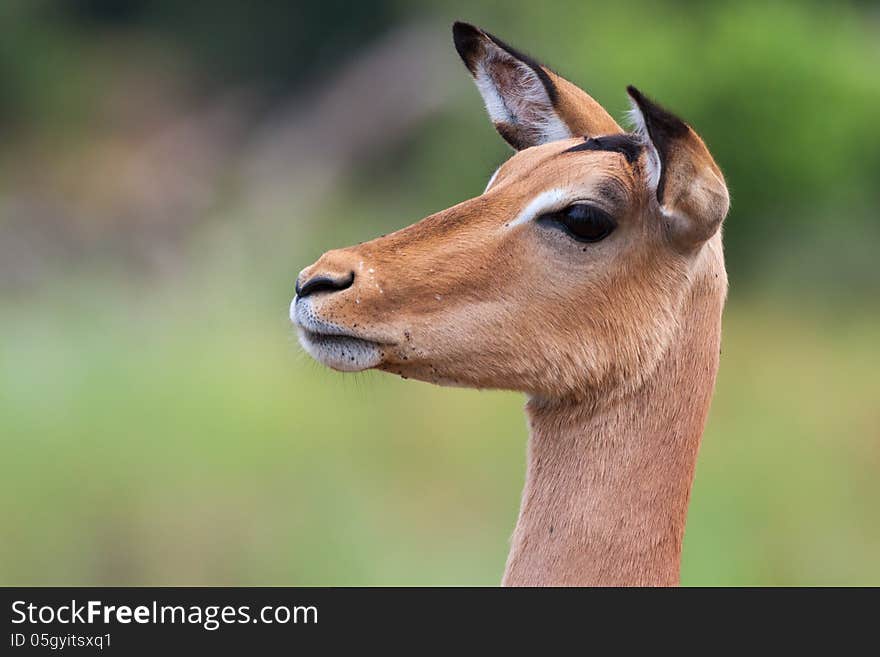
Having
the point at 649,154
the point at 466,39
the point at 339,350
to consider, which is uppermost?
the point at 466,39

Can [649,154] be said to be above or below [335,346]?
above

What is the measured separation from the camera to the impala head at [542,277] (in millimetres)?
3539

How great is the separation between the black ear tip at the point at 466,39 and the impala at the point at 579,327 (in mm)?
646

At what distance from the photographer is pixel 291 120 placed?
26625 millimetres

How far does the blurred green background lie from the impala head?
43cm

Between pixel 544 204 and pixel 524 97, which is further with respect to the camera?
pixel 524 97

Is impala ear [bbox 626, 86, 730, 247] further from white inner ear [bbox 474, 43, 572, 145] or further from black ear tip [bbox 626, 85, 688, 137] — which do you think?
white inner ear [bbox 474, 43, 572, 145]

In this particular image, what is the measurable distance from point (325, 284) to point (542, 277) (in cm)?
59

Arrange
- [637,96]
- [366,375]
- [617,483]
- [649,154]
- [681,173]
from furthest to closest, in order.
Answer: [366,375] < [617,483] < [649,154] < [681,173] < [637,96]

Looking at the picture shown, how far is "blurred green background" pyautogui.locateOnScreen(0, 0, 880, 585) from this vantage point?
28.2ft

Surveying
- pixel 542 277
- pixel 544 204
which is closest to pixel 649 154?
pixel 544 204

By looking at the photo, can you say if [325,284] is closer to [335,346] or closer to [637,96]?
[335,346]

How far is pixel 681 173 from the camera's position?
3.50 m

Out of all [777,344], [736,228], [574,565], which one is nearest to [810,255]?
[736,228]
